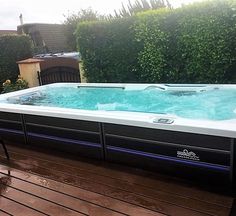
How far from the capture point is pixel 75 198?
7.93 feet

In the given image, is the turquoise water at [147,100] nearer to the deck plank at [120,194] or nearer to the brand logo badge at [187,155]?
the brand logo badge at [187,155]

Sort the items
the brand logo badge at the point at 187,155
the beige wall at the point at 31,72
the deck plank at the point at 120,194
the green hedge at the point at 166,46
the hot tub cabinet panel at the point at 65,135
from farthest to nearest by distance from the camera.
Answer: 1. the beige wall at the point at 31,72
2. the green hedge at the point at 166,46
3. the hot tub cabinet panel at the point at 65,135
4. the brand logo badge at the point at 187,155
5. the deck plank at the point at 120,194

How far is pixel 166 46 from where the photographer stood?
5.30m

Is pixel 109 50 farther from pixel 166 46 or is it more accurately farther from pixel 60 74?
pixel 60 74

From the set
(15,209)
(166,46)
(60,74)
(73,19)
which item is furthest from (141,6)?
(15,209)

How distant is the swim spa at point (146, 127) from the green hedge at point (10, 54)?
3534 millimetres

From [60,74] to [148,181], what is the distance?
5457 millimetres

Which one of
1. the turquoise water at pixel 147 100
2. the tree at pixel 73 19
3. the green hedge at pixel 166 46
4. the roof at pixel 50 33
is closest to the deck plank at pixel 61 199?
the turquoise water at pixel 147 100

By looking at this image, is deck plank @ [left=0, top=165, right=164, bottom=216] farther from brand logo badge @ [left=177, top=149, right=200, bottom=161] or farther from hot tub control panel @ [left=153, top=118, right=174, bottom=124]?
hot tub control panel @ [left=153, top=118, right=174, bottom=124]

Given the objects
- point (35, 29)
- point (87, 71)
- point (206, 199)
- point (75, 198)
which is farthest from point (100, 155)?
point (35, 29)

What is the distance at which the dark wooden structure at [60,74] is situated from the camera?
7461mm

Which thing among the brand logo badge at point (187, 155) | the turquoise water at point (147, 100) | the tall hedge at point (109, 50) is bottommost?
the brand logo badge at point (187, 155)

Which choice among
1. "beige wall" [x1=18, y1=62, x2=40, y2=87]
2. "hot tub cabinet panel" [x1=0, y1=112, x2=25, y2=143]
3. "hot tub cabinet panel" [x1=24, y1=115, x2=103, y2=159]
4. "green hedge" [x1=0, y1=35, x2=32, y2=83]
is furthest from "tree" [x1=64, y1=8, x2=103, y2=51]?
"hot tub cabinet panel" [x1=24, y1=115, x2=103, y2=159]

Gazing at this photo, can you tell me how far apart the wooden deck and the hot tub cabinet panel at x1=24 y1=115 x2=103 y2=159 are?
0.16 meters
